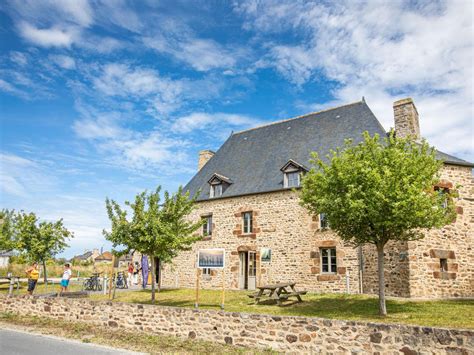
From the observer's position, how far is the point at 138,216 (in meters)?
14.0

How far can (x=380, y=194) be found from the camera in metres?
10.6

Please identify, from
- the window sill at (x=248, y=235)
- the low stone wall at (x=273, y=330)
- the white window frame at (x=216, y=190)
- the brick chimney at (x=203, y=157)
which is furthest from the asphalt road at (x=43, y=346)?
the brick chimney at (x=203, y=157)

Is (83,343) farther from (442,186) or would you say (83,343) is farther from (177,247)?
(442,186)

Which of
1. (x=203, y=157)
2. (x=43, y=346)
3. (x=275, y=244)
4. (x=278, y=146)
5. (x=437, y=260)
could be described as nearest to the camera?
(x=43, y=346)

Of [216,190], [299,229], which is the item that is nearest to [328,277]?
[299,229]

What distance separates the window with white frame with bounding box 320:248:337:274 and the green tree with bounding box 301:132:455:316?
16.8 feet

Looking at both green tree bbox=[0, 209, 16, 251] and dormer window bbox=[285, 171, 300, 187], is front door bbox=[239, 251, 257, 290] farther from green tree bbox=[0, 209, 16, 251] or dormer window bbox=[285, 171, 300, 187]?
green tree bbox=[0, 209, 16, 251]

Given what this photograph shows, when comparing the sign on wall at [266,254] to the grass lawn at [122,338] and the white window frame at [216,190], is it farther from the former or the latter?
the grass lawn at [122,338]

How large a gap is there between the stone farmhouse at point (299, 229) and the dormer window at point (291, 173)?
0.17ft

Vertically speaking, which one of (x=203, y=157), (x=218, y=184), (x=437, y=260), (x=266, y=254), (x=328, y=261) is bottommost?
(x=328, y=261)

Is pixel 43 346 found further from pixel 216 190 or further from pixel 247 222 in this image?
pixel 216 190

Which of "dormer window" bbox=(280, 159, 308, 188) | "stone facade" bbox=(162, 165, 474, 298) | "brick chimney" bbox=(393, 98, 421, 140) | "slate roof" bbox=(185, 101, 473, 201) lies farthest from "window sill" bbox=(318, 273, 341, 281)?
"brick chimney" bbox=(393, 98, 421, 140)

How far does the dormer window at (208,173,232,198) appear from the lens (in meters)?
21.8

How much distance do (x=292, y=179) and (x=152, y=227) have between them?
8.19 metres
